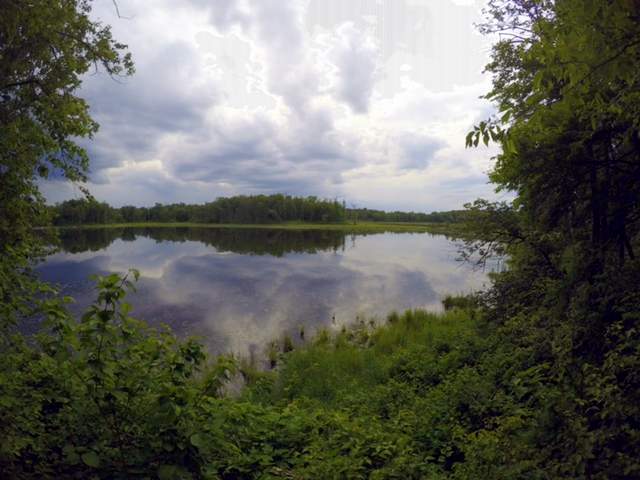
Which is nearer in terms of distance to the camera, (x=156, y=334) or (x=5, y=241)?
(x=156, y=334)

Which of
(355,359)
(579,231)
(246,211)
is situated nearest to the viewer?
(579,231)

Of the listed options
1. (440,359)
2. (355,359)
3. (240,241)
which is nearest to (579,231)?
(440,359)

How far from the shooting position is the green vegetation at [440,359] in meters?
3.02

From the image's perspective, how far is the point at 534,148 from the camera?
606 cm

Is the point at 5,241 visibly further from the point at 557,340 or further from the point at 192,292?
the point at 192,292

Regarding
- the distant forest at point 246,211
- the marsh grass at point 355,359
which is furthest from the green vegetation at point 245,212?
the marsh grass at point 355,359

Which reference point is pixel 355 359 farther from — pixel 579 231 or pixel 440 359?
pixel 579 231

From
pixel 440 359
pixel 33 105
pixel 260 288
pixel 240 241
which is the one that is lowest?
pixel 260 288

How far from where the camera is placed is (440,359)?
916cm

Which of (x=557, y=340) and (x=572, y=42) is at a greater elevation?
(x=572, y=42)

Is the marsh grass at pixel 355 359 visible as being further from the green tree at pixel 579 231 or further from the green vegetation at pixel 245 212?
the green vegetation at pixel 245 212

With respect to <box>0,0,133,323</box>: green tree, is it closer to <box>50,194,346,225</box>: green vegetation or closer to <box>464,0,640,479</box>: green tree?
<box>464,0,640,479</box>: green tree

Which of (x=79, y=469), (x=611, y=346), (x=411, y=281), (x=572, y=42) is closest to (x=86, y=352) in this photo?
(x=79, y=469)

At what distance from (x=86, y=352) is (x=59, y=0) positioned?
5.79 m
